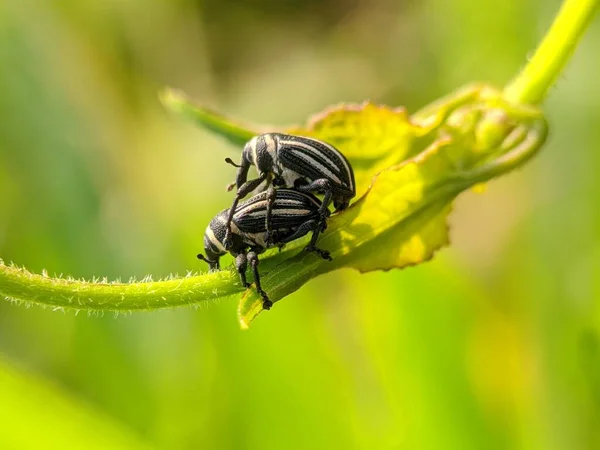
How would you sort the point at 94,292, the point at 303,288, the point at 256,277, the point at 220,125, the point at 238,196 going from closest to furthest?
the point at 94,292 < the point at 256,277 < the point at 238,196 < the point at 220,125 < the point at 303,288

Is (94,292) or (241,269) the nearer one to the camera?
(94,292)

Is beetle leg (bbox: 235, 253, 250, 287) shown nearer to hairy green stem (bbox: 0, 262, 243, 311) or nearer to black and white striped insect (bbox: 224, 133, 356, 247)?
hairy green stem (bbox: 0, 262, 243, 311)

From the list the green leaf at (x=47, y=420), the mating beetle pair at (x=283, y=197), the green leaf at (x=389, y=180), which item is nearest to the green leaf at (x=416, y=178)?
the green leaf at (x=389, y=180)

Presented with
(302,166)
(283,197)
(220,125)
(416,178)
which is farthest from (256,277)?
(220,125)

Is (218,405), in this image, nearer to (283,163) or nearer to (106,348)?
(106,348)

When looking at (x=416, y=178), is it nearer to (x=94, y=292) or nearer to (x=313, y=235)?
(x=313, y=235)

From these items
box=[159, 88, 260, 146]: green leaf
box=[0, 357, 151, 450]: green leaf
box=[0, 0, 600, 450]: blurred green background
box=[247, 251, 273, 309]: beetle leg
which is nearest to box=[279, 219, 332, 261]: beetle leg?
box=[247, 251, 273, 309]: beetle leg
